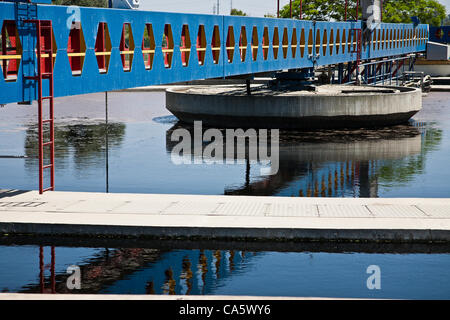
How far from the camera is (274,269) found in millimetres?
14359

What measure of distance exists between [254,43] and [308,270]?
21.2 m

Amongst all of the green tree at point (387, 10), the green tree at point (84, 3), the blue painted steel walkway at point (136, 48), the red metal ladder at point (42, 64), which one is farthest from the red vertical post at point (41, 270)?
the green tree at point (387, 10)

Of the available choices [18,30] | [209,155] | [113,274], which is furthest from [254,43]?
[113,274]

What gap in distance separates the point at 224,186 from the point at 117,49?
16.6 feet

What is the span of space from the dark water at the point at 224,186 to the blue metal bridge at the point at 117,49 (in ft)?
6.74

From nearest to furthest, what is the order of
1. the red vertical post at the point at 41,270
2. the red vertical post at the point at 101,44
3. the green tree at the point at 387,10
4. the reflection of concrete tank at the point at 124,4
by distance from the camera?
the red vertical post at the point at 41,270, the red vertical post at the point at 101,44, the reflection of concrete tank at the point at 124,4, the green tree at the point at 387,10

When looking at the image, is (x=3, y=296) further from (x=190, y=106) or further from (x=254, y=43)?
(x=190, y=106)

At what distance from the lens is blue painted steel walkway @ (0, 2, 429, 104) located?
18.7 meters
